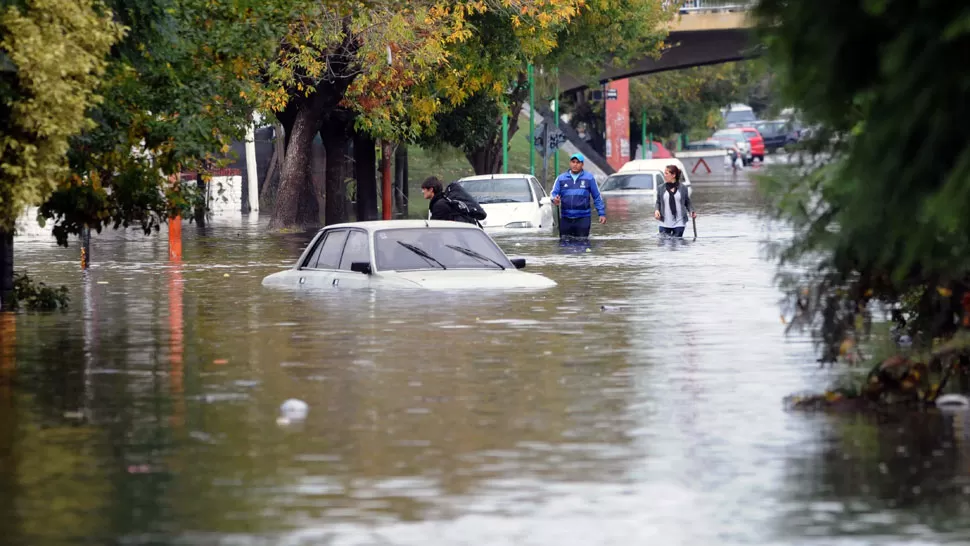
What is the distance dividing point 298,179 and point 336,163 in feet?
5.01

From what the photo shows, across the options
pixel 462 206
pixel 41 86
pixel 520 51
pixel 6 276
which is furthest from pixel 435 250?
pixel 520 51

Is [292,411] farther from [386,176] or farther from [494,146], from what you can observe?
[494,146]

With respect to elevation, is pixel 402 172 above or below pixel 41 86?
below

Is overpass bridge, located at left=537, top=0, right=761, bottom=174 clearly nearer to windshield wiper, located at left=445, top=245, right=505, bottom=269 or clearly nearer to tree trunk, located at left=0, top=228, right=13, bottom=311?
tree trunk, located at left=0, top=228, right=13, bottom=311

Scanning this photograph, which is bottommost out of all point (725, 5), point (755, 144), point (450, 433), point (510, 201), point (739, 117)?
point (450, 433)

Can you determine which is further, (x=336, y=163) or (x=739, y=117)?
(x=739, y=117)

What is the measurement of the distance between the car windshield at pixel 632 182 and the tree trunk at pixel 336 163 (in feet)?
37.8

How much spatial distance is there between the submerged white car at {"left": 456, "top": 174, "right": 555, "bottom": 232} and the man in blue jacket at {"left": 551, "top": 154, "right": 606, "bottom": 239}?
17.5 feet

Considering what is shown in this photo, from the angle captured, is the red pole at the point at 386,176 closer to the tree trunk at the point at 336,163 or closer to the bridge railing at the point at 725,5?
the tree trunk at the point at 336,163

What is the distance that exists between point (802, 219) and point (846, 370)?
8.95 ft

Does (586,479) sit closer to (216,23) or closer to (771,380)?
(771,380)

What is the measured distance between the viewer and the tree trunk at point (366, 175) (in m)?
49.1

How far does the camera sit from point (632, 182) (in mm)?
57656

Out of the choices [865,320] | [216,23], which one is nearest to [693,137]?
[216,23]
